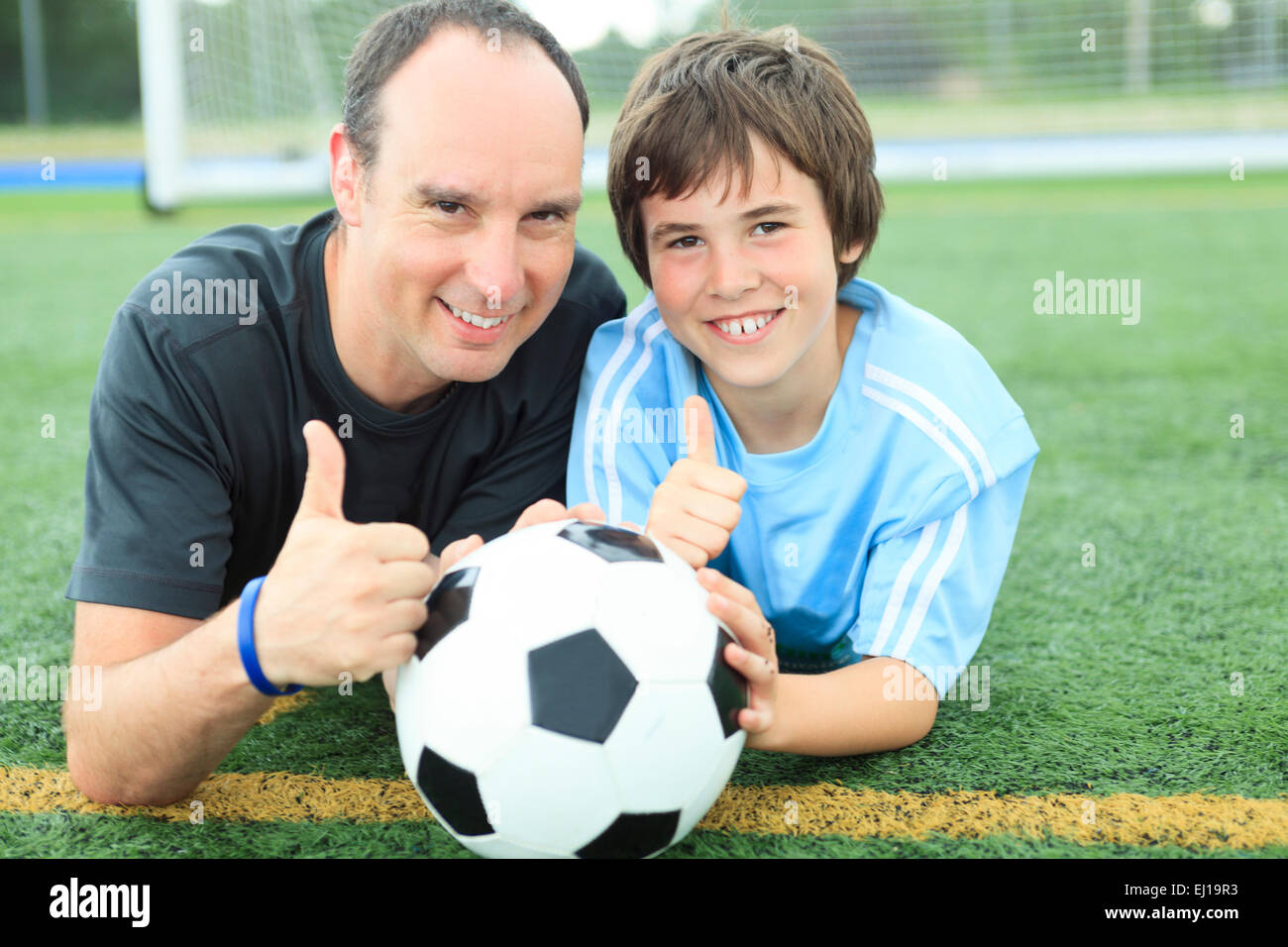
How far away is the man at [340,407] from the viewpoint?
1.76m

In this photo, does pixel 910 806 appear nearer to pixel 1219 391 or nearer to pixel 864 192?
pixel 864 192

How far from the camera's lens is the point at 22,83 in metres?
24.2

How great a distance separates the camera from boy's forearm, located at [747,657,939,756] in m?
2.03

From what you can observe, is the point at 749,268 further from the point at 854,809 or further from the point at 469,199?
the point at 854,809

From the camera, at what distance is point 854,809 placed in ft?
6.80

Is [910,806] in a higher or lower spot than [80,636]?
lower

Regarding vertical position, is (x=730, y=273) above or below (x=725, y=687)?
above

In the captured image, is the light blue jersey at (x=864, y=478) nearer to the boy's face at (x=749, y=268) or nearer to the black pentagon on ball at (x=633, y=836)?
the boy's face at (x=749, y=268)

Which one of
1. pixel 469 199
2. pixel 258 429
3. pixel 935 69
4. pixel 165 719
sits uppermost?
pixel 935 69

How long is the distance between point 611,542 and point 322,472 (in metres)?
0.48

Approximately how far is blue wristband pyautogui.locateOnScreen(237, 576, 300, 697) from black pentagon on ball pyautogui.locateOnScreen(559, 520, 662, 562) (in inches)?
19.6

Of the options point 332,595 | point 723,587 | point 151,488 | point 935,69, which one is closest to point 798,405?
point 723,587

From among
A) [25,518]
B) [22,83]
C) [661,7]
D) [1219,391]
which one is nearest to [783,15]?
[661,7]
